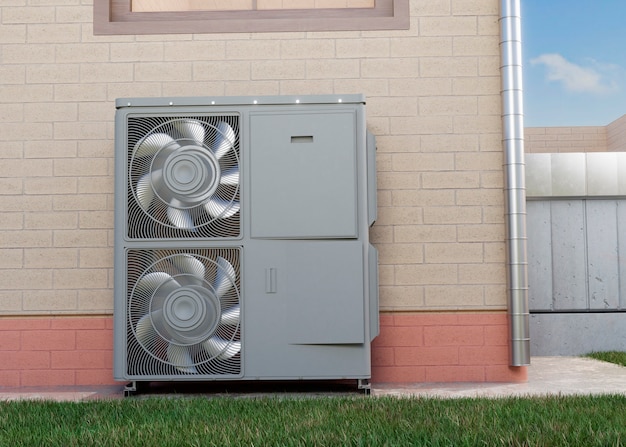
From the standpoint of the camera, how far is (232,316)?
5.52 m

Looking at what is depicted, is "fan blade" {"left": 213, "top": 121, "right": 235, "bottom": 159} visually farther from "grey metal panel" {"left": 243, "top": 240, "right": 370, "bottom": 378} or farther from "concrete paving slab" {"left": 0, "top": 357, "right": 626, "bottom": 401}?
"concrete paving slab" {"left": 0, "top": 357, "right": 626, "bottom": 401}

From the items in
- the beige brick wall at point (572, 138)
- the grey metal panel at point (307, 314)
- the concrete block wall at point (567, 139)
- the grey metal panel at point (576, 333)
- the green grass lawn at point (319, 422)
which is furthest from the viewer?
the concrete block wall at point (567, 139)

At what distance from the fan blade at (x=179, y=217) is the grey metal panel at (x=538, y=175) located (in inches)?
163

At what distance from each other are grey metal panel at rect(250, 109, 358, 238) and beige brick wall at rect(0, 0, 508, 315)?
2.38 ft

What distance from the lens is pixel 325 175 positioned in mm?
5547

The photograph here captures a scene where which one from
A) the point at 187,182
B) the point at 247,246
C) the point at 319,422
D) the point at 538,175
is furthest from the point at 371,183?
the point at 538,175

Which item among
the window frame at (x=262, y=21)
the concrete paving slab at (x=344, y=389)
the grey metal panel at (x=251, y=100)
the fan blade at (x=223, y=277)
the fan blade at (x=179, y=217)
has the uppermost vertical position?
the window frame at (x=262, y=21)

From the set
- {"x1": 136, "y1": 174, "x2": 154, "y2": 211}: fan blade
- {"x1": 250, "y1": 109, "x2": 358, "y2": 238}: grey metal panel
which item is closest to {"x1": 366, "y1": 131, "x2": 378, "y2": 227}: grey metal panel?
{"x1": 250, "y1": 109, "x2": 358, "y2": 238}: grey metal panel

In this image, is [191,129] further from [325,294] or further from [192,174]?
[325,294]

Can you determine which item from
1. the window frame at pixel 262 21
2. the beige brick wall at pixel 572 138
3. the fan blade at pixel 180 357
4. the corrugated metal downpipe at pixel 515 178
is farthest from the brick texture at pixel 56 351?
the beige brick wall at pixel 572 138

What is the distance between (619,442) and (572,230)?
17.5 ft

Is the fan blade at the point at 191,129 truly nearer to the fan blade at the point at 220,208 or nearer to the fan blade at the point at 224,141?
the fan blade at the point at 224,141

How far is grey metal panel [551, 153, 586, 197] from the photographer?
330 inches

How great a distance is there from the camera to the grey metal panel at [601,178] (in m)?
8.39
